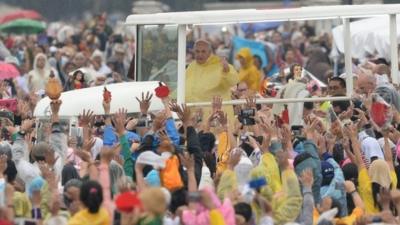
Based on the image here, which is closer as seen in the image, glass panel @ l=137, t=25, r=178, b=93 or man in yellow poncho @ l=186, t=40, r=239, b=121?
man in yellow poncho @ l=186, t=40, r=239, b=121

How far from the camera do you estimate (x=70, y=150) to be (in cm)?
2064

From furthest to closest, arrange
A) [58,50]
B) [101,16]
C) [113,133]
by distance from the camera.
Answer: [101,16] → [58,50] → [113,133]

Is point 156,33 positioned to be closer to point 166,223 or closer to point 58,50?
point 166,223

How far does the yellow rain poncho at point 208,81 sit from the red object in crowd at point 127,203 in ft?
24.5

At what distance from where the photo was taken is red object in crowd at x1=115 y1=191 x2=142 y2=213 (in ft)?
52.1

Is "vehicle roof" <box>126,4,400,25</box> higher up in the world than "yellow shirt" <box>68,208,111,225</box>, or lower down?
higher up

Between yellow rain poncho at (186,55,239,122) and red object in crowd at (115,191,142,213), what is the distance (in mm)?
7481

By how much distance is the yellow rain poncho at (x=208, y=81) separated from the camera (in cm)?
2369

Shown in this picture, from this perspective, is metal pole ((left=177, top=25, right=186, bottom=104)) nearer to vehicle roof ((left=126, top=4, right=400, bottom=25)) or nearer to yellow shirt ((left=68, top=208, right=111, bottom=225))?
vehicle roof ((left=126, top=4, right=400, bottom=25))

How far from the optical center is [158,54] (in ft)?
79.6

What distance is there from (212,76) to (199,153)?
187 inches

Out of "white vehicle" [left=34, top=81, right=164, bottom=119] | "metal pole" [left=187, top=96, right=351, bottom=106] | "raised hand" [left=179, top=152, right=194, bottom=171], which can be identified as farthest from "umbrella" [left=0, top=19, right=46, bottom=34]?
"raised hand" [left=179, top=152, right=194, bottom=171]

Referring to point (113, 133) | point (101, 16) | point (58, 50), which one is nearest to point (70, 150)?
point (113, 133)

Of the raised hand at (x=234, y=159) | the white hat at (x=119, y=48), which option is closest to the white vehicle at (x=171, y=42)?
the raised hand at (x=234, y=159)
